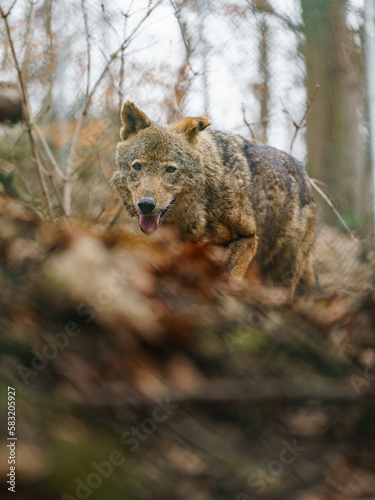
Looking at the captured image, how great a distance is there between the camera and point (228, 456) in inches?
22.3

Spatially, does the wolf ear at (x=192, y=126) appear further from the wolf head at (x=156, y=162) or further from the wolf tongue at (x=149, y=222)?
the wolf tongue at (x=149, y=222)

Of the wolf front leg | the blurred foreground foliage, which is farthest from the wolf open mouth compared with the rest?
the blurred foreground foliage

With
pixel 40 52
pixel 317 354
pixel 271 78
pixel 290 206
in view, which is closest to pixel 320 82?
pixel 271 78

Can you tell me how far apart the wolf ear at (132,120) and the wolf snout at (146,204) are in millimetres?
745

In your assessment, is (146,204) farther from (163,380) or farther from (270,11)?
(270,11)

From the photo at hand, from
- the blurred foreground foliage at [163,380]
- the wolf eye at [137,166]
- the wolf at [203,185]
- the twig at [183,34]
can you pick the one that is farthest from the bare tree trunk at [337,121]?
the blurred foreground foliage at [163,380]

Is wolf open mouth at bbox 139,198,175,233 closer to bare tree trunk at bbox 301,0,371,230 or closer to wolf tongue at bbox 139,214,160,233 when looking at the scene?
wolf tongue at bbox 139,214,160,233

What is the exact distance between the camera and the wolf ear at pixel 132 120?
326 cm

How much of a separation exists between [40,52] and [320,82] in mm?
3298

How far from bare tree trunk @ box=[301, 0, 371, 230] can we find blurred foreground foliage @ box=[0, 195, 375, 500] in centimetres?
474

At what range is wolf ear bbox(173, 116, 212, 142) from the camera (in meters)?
3.23

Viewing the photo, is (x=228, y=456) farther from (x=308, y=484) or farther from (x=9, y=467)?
(x=9, y=467)

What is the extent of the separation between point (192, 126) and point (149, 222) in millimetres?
840

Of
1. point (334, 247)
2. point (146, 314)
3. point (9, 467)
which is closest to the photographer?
point (9, 467)
